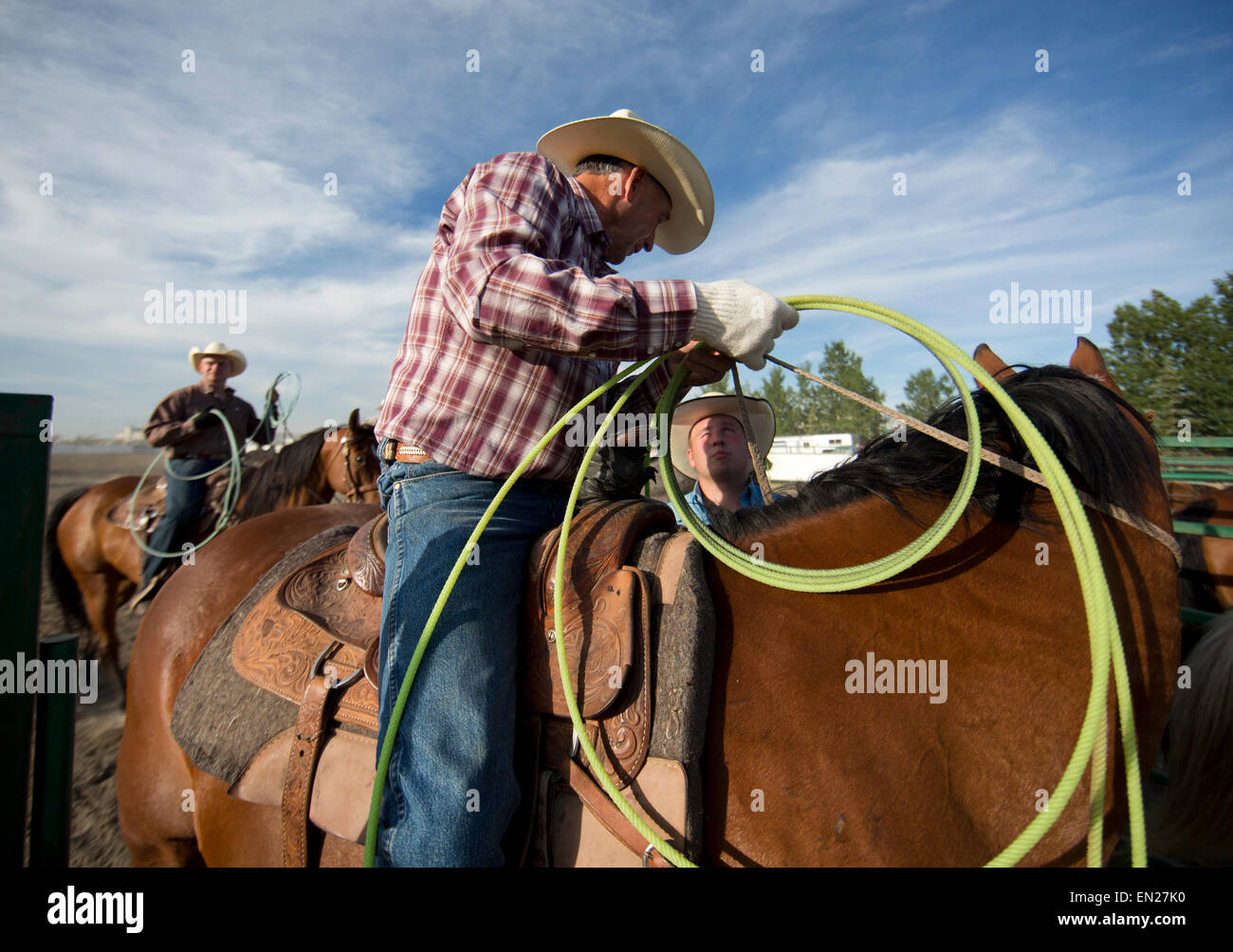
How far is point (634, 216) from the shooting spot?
6.15ft

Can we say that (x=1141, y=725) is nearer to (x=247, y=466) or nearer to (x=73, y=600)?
(x=247, y=466)

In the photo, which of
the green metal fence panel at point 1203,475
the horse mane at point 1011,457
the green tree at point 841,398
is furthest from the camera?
the green tree at point 841,398

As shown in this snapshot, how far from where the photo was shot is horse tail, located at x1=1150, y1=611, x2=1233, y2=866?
1729 mm

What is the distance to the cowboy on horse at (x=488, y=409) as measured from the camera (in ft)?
4.39

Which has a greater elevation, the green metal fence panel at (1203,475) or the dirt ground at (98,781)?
the green metal fence panel at (1203,475)

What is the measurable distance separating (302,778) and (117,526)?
6145 mm

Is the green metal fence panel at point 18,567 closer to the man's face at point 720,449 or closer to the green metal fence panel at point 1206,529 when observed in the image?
the man's face at point 720,449

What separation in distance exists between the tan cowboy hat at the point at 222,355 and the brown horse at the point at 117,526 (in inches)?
69.5

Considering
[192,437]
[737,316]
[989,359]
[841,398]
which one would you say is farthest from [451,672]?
[841,398]

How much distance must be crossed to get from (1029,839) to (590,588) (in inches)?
38.8

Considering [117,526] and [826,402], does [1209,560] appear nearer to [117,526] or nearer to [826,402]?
[117,526]

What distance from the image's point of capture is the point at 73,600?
6.34 meters

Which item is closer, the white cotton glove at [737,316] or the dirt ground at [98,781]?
the white cotton glove at [737,316]

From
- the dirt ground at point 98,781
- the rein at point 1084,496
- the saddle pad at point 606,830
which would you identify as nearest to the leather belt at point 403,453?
the saddle pad at point 606,830
